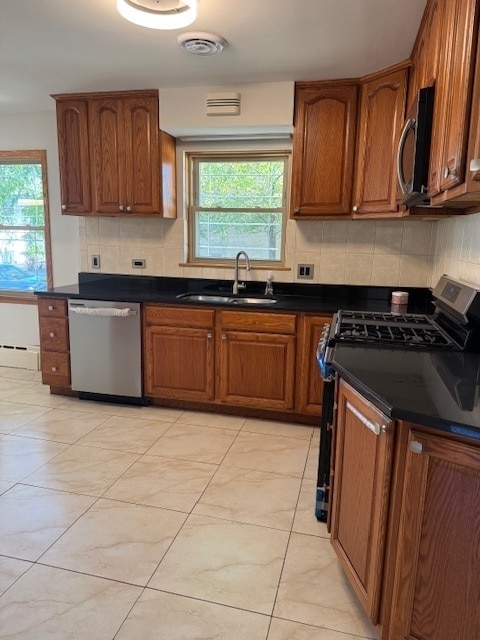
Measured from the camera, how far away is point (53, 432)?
298 cm

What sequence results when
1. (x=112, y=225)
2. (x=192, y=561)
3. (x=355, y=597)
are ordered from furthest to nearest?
(x=112, y=225) → (x=192, y=561) → (x=355, y=597)

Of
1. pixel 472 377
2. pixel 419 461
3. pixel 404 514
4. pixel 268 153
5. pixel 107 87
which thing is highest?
pixel 107 87

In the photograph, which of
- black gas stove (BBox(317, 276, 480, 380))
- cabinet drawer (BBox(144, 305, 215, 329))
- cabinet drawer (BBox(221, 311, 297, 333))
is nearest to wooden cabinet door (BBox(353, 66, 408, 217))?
black gas stove (BBox(317, 276, 480, 380))

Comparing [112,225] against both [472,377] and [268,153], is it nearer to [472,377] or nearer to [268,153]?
[268,153]

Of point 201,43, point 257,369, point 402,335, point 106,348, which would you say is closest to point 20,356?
point 106,348

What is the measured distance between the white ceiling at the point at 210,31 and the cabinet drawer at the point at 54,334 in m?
1.75

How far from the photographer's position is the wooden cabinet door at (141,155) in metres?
3.28

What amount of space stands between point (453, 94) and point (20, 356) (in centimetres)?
415

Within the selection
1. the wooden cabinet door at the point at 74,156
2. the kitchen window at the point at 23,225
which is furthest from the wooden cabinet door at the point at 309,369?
the kitchen window at the point at 23,225

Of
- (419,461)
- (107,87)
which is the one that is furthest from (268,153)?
(419,461)

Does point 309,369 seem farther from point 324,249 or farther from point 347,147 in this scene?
point 347,147

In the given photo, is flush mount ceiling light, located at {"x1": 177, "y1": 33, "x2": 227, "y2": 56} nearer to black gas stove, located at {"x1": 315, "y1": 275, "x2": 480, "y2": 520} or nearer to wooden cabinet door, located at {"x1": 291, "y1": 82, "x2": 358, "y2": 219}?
wooden cabinet door, located at {"x1": 291, "y1": 82, "x2": 358, "y2": 219}

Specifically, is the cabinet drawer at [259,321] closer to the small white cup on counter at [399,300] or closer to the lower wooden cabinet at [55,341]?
the small white cup on counter at [399,300]

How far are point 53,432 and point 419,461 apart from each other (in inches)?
98.8
